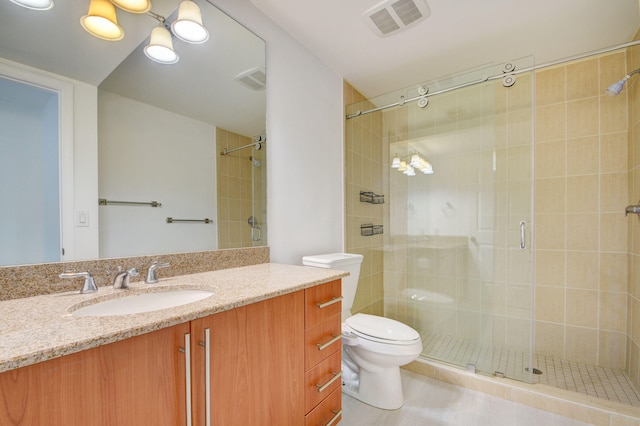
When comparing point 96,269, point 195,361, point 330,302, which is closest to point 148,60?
point 96,269

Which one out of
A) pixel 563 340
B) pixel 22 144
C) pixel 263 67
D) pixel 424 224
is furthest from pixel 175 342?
pixel 563 340

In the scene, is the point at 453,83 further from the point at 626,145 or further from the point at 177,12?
the point at 177,12

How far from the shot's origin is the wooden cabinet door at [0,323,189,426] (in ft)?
1.73

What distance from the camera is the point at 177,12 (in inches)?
50.4

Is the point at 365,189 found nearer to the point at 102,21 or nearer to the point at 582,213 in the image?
the point at 582,213

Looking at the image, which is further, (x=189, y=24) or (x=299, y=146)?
(x=299, y=146)

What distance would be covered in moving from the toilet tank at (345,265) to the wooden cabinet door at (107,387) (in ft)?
3.32

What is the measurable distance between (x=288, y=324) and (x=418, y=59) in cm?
214

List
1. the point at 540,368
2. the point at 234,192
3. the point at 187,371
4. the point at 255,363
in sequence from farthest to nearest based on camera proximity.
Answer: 1. the point at 540,368
2. the point at 234,192
3. the point at 255,363
4. the point at 187,371

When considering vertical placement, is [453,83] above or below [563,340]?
above

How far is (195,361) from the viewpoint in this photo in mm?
779

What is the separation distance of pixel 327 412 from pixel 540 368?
1803 mm

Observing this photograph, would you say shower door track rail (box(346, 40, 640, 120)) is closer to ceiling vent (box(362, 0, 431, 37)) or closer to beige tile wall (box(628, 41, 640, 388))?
beige tile wall (box(628, 41, 640, 388))

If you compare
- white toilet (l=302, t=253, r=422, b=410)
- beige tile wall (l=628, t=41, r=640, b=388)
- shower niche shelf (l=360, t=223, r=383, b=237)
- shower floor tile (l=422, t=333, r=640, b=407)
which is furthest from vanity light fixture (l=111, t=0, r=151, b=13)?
beige tile wall (l=628, t=41, r=640, b=388)
